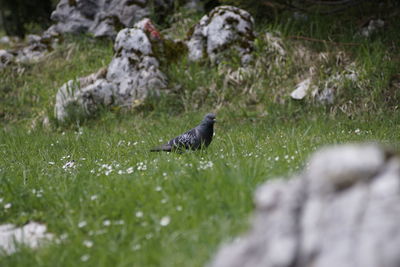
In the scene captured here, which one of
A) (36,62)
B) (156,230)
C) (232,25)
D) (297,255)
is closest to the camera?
(297,255)

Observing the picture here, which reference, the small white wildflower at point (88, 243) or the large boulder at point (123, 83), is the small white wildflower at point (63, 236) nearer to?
the small white wildflower at point (88, 243)

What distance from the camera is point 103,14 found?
14.1m

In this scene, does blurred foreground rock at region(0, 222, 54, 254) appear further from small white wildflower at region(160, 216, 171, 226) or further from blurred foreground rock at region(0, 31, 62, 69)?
blurred foreground rock at region(0, 31, 62, 69)

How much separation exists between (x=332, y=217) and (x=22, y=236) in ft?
8.81

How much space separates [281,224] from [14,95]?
39.2ft

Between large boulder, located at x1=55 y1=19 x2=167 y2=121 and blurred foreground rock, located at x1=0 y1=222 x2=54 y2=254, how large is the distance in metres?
6.57

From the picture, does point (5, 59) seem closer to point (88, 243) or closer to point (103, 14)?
point (103, 14)

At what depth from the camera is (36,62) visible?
13648 mm

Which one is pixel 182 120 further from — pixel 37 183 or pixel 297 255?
pixel 297 255

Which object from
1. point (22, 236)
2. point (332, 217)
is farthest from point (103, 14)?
point (332, 217)

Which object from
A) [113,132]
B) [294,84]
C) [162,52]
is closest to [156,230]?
[113,132]

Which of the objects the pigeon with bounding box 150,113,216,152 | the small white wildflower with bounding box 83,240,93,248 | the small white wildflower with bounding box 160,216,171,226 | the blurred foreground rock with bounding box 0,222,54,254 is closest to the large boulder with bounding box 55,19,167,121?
the pigeon with bounding box 150,113,216,152

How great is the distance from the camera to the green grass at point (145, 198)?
318 cm

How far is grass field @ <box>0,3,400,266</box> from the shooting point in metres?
3.38
